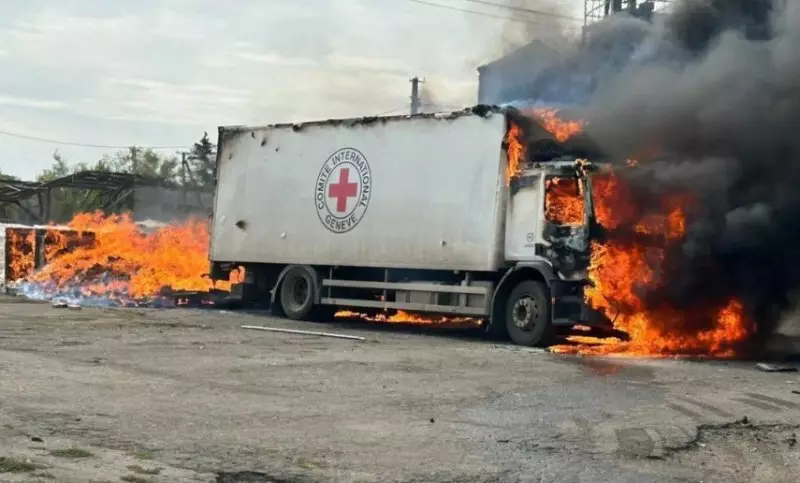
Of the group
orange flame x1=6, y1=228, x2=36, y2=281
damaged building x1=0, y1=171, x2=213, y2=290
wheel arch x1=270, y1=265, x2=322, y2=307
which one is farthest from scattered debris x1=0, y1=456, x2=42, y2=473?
damaged building x1=0, y1=171, x2=213, y2=290

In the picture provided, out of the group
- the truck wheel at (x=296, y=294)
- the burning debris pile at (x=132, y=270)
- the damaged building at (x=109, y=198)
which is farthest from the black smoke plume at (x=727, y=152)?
the damaged building at (x=109, y=198)

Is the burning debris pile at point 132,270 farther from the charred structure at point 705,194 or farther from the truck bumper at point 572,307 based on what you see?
the charred structure at point 705,194

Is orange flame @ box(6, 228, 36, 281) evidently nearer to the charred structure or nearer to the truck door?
the truck door

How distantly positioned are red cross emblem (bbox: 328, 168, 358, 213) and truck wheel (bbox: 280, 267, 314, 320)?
1581 millimetres

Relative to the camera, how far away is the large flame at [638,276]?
13602mm

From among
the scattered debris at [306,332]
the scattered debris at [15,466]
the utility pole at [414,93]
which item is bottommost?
the scattered debris at [15,466]

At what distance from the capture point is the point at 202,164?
172 feet

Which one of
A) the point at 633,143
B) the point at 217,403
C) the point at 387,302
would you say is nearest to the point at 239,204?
the point at 387,302

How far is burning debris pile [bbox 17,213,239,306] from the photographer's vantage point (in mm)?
21938

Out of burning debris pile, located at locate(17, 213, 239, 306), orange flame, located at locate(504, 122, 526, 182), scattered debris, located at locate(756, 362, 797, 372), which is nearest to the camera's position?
scattered debris, located at locate(756, 362, 797, 372)

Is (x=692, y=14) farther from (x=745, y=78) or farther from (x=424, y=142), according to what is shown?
(x=424, y=142)

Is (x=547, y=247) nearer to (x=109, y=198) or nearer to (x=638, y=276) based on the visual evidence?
(x=638, y=276)

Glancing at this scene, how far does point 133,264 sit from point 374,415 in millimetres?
15875

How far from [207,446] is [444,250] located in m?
9.59
